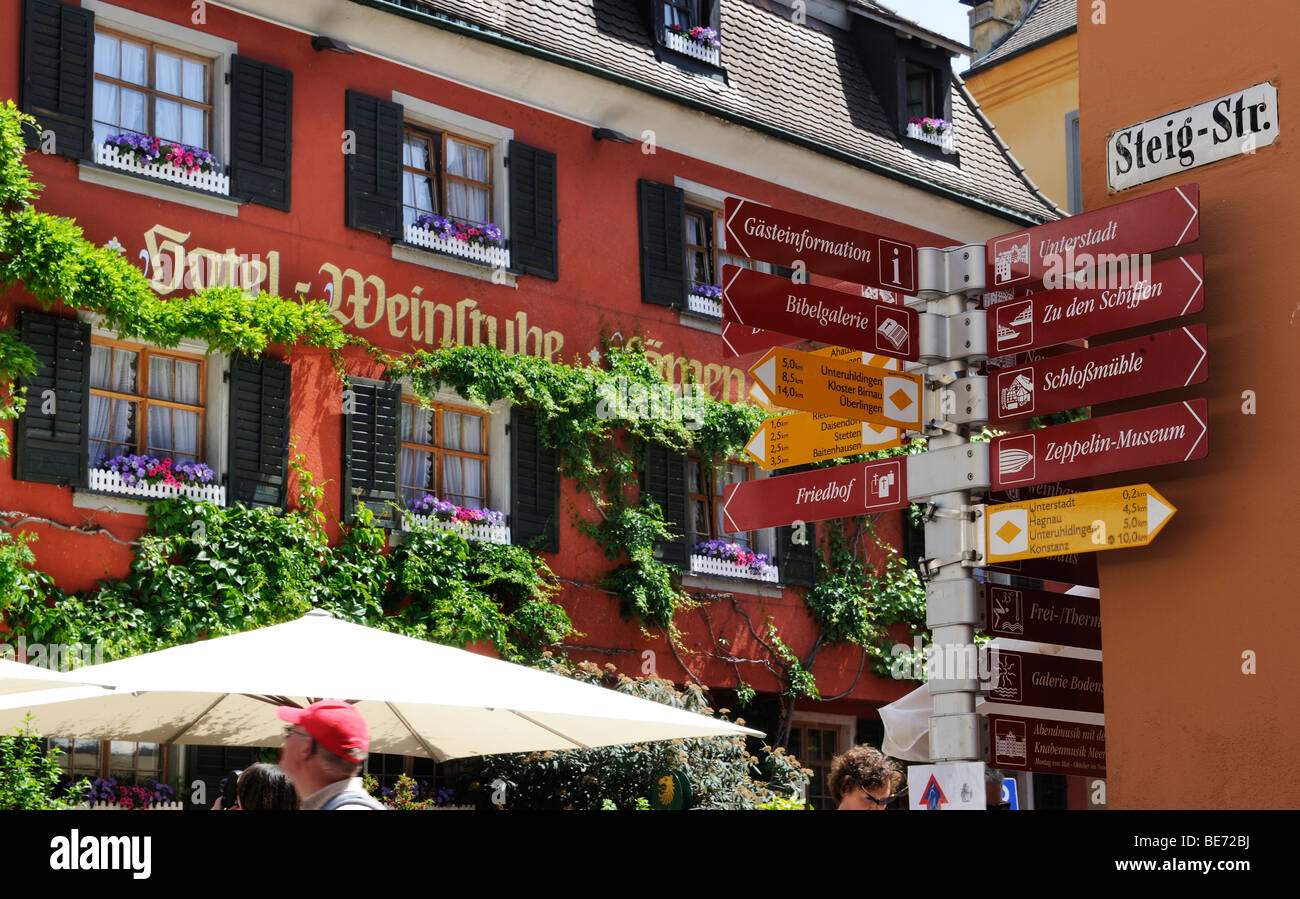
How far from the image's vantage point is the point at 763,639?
58.5 feet

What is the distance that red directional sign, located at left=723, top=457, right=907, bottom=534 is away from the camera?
8555mm

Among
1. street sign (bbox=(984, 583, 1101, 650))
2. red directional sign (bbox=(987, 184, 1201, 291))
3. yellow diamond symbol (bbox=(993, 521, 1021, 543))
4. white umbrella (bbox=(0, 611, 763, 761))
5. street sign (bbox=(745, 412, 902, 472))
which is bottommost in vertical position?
white umbrella (bbox=(0, 611, 763, 761))

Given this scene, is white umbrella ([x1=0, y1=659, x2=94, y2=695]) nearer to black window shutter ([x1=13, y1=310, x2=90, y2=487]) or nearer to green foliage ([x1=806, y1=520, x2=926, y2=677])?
black window shutter ([x1=13, y1=310, x2=90, y2=487])

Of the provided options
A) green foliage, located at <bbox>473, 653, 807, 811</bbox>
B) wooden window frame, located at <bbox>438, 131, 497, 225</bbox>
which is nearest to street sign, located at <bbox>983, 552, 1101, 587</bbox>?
green foliage, located at <bbox>473, 653, 807, 811</bbox>

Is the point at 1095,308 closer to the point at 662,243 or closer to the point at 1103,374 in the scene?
the point at 1103,374

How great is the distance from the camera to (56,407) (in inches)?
518

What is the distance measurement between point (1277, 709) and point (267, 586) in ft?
27.6

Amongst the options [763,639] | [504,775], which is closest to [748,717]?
[763,639]

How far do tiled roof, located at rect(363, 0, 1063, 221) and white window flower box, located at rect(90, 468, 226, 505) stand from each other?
4755mm

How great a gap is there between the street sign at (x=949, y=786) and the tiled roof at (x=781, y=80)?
32.7 ft

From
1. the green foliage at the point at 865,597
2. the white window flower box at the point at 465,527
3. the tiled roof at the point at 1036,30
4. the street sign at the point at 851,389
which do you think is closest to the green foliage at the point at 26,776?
the white window flower box at the point at 465,527

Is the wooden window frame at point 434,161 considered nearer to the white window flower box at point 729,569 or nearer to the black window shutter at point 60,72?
the black window shutter at point 60,72

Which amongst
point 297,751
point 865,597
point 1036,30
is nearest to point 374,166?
point 865,597

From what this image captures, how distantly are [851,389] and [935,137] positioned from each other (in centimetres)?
1293
